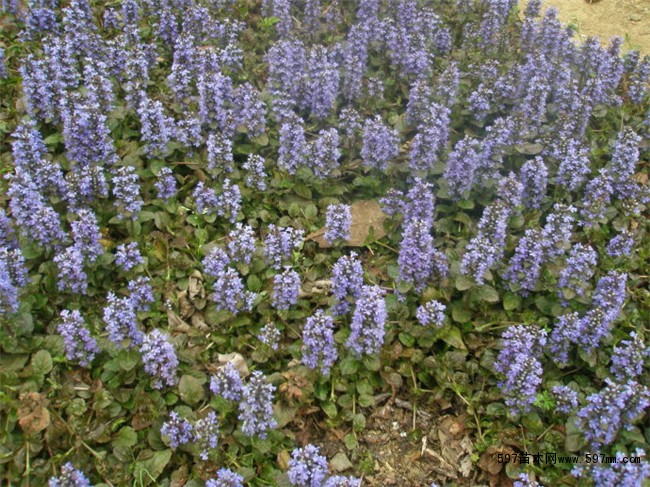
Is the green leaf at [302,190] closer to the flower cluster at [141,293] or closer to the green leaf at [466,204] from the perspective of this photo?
the green leaf at [466,204]

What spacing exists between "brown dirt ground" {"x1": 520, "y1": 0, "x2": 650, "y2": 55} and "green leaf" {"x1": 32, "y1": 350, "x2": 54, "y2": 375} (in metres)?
8.83

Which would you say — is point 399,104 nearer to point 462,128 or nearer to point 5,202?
point 462,128

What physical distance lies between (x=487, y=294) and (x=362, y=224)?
159 centimetres

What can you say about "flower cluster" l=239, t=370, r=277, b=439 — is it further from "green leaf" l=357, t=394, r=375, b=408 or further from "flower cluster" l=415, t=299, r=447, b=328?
"flower cluster" l=415, t=299, r=447, b=328

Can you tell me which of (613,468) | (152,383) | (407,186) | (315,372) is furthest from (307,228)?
(613,468)

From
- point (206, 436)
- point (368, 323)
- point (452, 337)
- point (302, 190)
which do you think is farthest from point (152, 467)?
point (302, 190)

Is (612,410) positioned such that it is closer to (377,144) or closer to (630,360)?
(630,360)

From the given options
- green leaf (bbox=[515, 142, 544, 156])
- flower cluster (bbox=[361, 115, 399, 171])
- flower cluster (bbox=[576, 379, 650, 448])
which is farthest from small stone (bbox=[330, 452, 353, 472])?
green leaf (bbox=[515, 142, 544, 156])

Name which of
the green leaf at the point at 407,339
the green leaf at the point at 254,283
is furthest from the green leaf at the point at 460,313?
the green leaf at the point at 254,283

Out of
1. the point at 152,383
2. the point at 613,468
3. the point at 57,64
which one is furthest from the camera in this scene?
the point at 57,64

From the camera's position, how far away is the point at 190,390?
493 cm

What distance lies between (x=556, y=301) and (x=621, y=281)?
619mm

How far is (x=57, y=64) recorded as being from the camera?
21.5 ft

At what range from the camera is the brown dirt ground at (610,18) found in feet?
32.2
